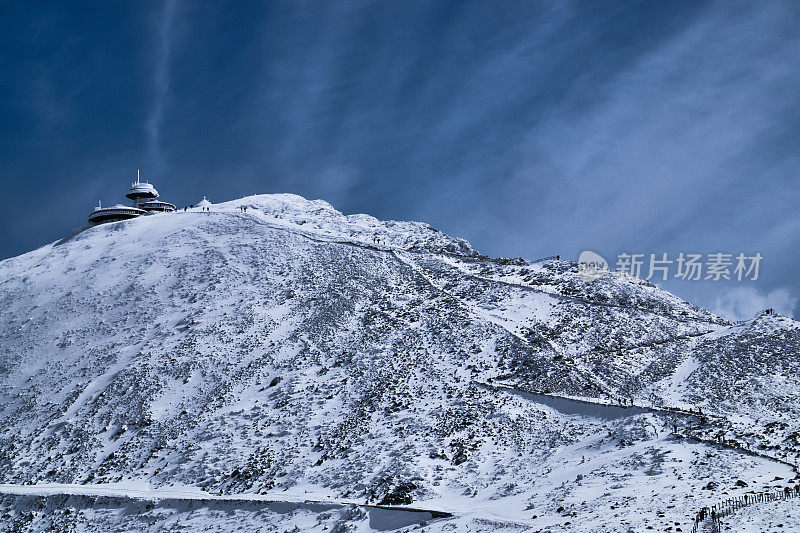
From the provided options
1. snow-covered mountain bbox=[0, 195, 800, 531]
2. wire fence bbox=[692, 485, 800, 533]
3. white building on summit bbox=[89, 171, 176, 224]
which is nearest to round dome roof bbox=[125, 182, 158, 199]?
white building on summit bbox=[89, 171, 176, 224]

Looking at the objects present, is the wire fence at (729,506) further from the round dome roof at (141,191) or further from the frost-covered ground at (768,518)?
the round dome roof at (141,191)

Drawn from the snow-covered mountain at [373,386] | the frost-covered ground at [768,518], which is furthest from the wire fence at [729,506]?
the snow-covered mountain at [373,386]

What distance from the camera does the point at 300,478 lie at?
3491 cm

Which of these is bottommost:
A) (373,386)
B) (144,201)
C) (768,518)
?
(768,518)

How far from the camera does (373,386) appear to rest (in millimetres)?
43562

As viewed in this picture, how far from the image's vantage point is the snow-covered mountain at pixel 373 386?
30250 millimetres

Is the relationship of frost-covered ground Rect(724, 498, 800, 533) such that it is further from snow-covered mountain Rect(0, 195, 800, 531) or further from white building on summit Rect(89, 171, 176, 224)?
white building on summit Rect(89, 171, 176, 224)

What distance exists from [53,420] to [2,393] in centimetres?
716

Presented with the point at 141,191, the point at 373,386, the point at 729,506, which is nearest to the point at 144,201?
the point at 141,191

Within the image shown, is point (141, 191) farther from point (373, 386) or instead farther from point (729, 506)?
point (729, 506)

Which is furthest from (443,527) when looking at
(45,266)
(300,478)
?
(45,266)

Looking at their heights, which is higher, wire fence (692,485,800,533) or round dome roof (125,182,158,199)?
round dome roof (125,182,158,199)

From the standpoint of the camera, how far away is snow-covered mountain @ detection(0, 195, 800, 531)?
99.2ft

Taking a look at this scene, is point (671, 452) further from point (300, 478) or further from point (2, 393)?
point (2, 393)
